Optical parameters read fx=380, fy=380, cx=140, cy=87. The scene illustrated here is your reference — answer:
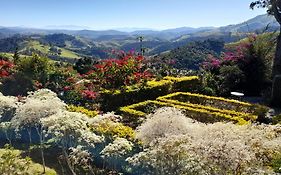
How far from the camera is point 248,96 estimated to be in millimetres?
30766

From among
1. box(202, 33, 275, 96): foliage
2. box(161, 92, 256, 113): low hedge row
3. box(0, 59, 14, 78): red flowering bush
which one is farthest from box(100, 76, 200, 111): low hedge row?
box(0, 59, 14, 78): red flowering bush

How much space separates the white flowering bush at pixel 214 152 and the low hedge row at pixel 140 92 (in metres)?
10.5

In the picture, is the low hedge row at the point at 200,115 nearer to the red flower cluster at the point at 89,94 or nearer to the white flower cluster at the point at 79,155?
the red flower cluster at the point at 89,94

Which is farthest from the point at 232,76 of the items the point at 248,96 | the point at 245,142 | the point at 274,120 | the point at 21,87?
the point at 245,142

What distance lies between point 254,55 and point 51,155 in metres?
20.3

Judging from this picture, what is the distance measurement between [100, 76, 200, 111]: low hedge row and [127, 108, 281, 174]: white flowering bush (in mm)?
10508

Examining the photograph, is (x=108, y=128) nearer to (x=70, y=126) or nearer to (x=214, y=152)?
(x=70, y=126)

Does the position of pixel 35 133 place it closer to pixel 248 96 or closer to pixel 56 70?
pixel 56 70

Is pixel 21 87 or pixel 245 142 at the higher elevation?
pixel 245 142

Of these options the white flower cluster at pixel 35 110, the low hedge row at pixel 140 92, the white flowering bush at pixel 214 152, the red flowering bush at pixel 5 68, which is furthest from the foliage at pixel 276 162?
the red flowering bush at pixel 5 68

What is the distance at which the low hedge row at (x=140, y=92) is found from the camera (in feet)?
72.0

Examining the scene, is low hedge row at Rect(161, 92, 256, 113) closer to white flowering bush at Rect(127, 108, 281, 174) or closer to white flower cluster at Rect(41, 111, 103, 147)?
white flowering bush at Rect(127, 108, 281, 174)

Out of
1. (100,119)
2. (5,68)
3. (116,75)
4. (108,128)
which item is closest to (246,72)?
(116,75)

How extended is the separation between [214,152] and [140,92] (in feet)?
46.9
